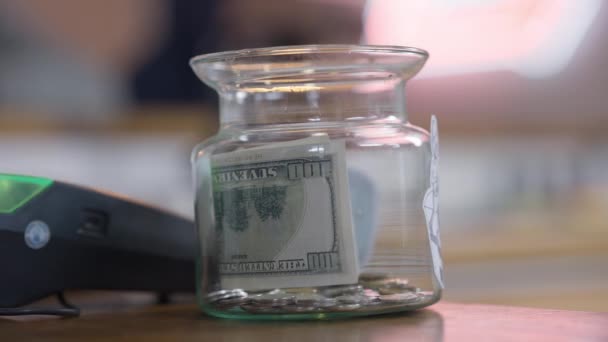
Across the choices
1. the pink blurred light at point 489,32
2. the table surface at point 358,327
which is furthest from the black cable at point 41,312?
the pink blurred light at point 489,32

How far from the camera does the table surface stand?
38 cm

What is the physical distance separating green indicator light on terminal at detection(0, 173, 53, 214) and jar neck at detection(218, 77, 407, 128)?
4.8 inches

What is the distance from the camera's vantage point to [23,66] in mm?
1990

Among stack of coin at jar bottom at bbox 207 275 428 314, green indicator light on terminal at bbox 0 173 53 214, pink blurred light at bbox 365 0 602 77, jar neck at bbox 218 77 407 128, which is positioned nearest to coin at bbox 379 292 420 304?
stack of coin at jar bottom at bbox 207 275 428 314

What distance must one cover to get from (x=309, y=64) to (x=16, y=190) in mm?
190

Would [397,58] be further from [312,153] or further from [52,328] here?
[52,328]

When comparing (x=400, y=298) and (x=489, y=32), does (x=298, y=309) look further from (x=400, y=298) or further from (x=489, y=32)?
(x=489, y=32)

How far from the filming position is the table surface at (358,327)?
1.24ft

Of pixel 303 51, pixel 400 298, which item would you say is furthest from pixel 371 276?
pixel 303 51

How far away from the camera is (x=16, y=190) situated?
51 cm

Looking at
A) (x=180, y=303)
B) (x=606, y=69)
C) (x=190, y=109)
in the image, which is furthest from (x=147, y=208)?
(x=606, y=69)

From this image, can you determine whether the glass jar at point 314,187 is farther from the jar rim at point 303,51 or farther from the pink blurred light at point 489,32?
the pink blurred light at point 489,32

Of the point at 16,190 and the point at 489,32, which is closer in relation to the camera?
the point at 16,190

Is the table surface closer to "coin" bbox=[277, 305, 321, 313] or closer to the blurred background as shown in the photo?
"coin" bbox=[277, 305, 321, 313]
